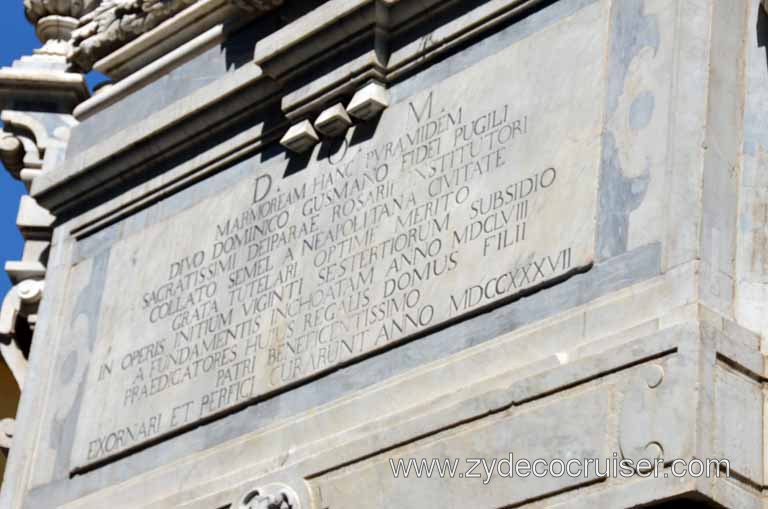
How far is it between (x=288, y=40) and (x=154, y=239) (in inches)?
71.2

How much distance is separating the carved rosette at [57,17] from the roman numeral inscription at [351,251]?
2.65m

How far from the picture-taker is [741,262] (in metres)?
11.2

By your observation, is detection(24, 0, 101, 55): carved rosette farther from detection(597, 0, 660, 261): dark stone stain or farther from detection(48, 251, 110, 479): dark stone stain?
detection(597, 0, 660, 261): dark stone stain

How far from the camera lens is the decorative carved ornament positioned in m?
16.1

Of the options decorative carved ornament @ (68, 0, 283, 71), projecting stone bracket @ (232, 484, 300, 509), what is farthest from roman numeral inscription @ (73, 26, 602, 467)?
decorative carved ornament @ (68, 0, 283, 71)

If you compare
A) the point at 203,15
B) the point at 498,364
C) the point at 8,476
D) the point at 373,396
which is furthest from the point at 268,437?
the point at 203,15

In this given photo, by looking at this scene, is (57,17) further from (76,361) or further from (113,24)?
(76,361)

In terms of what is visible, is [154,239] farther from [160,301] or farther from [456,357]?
[456,357]

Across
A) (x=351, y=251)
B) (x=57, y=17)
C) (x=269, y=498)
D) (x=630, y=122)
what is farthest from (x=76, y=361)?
(x=630, y=122)

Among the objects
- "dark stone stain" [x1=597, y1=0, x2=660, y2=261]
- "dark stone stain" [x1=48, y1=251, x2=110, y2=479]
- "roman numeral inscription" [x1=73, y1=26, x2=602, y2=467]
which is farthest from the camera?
"dark stone stain" [x1=48, y1=251, x2=110, y2=479]

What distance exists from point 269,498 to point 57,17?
6187mm

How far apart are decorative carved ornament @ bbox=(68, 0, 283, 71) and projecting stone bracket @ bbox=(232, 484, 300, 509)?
462 cm

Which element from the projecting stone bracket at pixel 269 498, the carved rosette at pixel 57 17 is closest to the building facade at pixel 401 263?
the projecting stone bracket at pixel 269 498

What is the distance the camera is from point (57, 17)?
1731 centimetres
